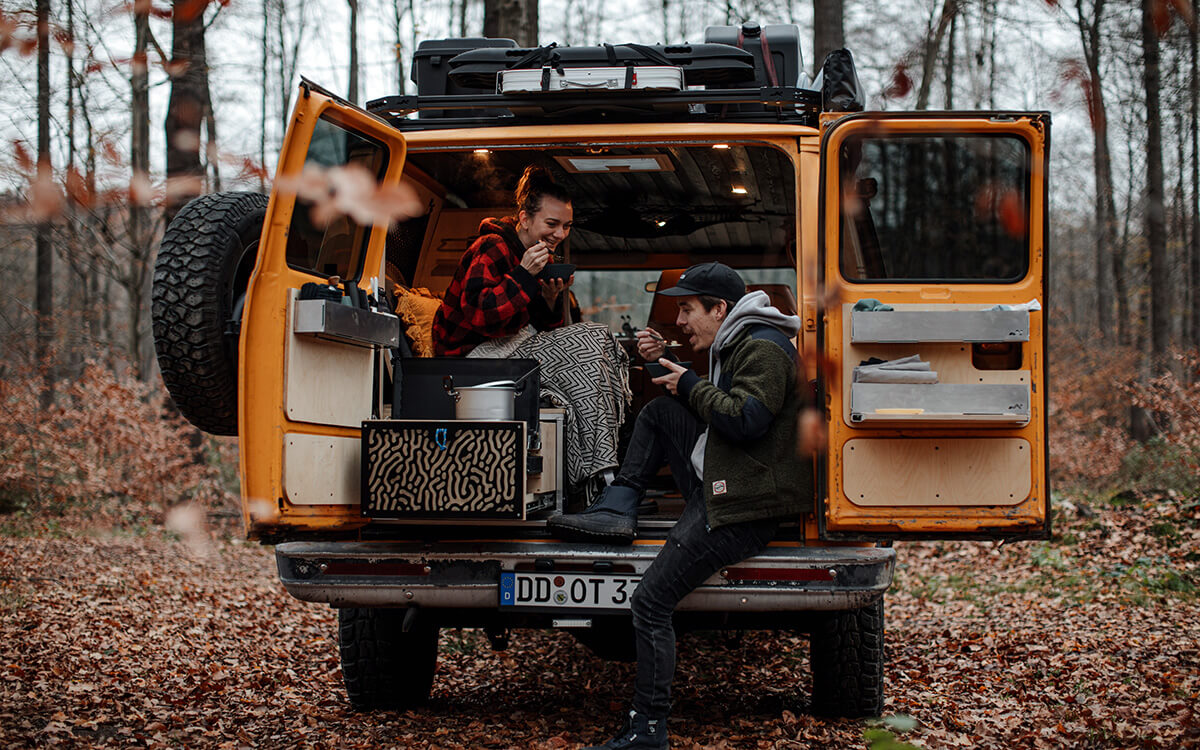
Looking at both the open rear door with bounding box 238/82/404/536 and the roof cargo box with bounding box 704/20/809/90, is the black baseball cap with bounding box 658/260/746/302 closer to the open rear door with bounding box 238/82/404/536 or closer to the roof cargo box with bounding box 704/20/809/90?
the open rear door with bounding box 238/82/404/536

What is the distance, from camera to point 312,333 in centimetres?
352

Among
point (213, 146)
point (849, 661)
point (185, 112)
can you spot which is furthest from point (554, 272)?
point (213, 146)

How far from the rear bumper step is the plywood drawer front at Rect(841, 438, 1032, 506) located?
24 cm

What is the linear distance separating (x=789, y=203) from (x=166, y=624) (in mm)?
4523

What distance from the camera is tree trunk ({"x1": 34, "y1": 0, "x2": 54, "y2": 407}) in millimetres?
7385

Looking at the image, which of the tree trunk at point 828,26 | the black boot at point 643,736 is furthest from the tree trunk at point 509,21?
the black boot at point 643,736

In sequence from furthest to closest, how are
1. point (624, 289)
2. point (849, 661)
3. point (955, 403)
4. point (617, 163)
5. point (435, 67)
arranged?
point (624, 289)
point (435, 67)
point (617, 163)
point (849, 661)
point (955, 403)

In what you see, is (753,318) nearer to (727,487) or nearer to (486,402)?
(727,487)

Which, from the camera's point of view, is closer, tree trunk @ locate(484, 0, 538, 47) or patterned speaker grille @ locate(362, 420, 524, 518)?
patterned speaker grille @ locate(362, 420, 524, 518)

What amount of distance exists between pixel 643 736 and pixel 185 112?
8585 mm

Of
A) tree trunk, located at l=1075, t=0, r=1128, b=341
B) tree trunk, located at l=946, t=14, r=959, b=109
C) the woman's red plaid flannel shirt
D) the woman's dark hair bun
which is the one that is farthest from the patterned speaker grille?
tree trunk, located at l=946, t=14, r=959, b=109

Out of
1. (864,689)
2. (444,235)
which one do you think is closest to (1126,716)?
(864,689)

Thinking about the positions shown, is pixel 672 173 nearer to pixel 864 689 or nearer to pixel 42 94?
pixel 864 689

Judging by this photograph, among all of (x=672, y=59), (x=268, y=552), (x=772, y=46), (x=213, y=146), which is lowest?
(x=268, y=552)
